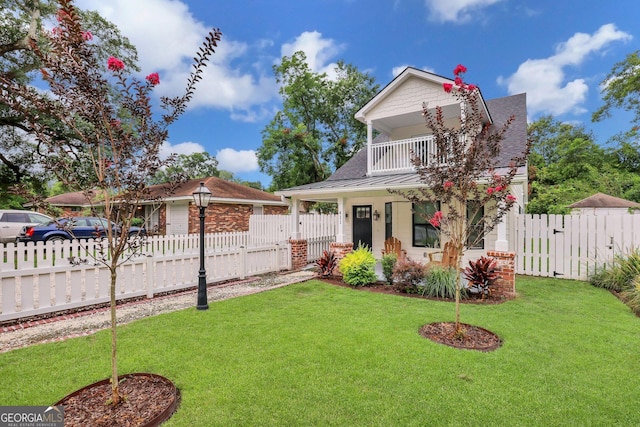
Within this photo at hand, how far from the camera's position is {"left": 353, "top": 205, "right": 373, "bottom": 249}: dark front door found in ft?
38.1

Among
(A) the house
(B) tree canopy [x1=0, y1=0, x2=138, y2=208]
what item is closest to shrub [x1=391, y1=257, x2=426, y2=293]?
(A) the house

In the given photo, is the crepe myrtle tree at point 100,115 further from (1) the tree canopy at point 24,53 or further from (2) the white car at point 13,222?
(1) the tree canopy at point 24,53

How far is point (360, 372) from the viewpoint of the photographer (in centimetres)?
342

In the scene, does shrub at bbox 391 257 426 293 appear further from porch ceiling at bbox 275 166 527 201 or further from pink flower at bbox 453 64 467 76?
pink flower at bbox 453 64 467 76

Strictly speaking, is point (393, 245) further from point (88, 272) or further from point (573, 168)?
point (573, 168)

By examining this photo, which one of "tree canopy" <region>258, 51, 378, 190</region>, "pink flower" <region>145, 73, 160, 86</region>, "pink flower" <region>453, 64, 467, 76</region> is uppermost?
"tree canopy" <region>258, 51, 378, 190</region>

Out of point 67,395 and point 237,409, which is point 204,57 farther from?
point 67,395

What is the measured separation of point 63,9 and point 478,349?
5.52 m

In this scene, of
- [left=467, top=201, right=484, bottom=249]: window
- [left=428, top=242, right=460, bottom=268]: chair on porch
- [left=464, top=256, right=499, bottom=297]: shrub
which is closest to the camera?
[left=467, top=201, right=484, bottom=249]: window

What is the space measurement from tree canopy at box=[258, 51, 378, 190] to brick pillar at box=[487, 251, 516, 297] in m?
18.5

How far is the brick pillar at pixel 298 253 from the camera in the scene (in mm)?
10555

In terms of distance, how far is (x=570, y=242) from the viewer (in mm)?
8328

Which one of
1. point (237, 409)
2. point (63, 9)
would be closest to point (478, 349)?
point (237, 409)

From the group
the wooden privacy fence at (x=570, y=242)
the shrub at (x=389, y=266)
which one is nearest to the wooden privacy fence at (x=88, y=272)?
the shrub at (x=389, y=266)
